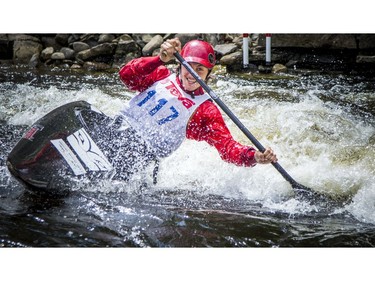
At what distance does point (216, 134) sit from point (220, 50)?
158 centimetres

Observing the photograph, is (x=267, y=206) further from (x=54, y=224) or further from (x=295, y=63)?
(x=295, y=63)

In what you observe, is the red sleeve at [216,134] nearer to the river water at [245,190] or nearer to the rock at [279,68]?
the river water at [245,190]

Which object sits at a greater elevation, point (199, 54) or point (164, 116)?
point (199, 54)

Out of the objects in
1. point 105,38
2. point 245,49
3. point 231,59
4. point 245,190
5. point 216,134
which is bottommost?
point 245,190

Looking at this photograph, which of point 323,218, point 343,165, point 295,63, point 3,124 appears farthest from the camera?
point 295,63

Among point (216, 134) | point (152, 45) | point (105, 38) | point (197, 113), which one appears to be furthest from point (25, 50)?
point (216, 134)

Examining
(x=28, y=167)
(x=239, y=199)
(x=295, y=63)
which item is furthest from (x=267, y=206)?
(x=295, y=63)

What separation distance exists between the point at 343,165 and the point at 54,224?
168 centimetres

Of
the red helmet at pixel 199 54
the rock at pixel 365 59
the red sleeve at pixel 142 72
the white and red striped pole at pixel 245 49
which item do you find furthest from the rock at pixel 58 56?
the rock at pixel 365 59

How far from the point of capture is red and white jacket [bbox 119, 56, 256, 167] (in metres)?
2.23

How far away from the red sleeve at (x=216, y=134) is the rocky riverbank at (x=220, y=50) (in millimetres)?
859

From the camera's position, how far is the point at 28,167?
205 centimetres

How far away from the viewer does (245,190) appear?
239 cm

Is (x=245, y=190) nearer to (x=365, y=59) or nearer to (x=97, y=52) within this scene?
(x=365, y=59)
